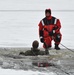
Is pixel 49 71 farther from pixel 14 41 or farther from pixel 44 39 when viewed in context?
pixel 14 41

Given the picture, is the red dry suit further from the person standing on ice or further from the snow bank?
the snow bank

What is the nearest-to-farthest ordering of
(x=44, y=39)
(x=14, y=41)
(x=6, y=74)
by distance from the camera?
1. (x=6, y=74)
2. (x=44, y=39)
3. (x=14, y=41)

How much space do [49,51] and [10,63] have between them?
1.58 meters

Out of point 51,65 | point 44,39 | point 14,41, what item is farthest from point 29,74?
point 14,41

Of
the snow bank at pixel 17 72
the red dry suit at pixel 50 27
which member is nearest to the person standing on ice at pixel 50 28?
the red dry suit at pixel 50 27

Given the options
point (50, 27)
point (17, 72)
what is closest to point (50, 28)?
point (50, 27)

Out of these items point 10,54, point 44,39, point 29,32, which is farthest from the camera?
point 29,32

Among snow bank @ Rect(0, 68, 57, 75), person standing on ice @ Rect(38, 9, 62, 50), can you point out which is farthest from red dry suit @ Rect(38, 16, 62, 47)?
snow bank @ Rect(0, 68, 57, 75)

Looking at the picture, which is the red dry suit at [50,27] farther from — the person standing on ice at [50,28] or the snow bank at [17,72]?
the snow bank at [17,72]

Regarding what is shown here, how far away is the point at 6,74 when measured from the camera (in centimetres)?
719

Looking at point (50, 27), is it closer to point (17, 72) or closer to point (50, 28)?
point (50, 28)

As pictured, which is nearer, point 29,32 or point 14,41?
point 14,41

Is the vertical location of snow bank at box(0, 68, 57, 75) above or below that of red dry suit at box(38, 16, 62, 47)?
below

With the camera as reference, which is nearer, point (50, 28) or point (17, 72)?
point (17, 72)
